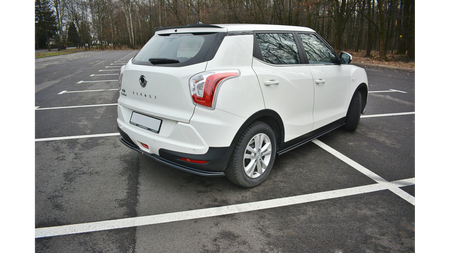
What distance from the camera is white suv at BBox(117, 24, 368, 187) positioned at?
279 centimetres

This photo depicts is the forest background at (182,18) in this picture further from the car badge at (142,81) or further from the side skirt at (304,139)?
the car badge at (142,81)

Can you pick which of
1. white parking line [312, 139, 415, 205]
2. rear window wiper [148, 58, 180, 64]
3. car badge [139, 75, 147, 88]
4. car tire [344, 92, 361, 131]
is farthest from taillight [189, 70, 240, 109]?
car tire [344, 92, 361, 131]

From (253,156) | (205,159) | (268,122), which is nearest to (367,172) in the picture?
(268,122)

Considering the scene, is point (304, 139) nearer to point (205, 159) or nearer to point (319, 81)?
point (319, 81)

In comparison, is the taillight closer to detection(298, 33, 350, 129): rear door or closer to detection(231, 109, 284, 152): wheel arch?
detection(231, 109, 284, 152): wheel arch

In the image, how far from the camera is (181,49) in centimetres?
310

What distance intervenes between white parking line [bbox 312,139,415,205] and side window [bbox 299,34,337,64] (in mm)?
1274

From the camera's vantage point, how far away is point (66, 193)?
127 inches

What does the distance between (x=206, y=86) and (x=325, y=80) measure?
6.63 feet

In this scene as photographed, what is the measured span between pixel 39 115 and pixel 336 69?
6.15 m

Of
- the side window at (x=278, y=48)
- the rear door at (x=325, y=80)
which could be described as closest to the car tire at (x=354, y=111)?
the rear door at (x=325, y=80)

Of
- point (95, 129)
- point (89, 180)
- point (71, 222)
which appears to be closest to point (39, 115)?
point (95, 129)

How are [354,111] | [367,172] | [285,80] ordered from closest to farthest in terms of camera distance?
1. [285,80]
2. [367,172]
3. [354,111]
